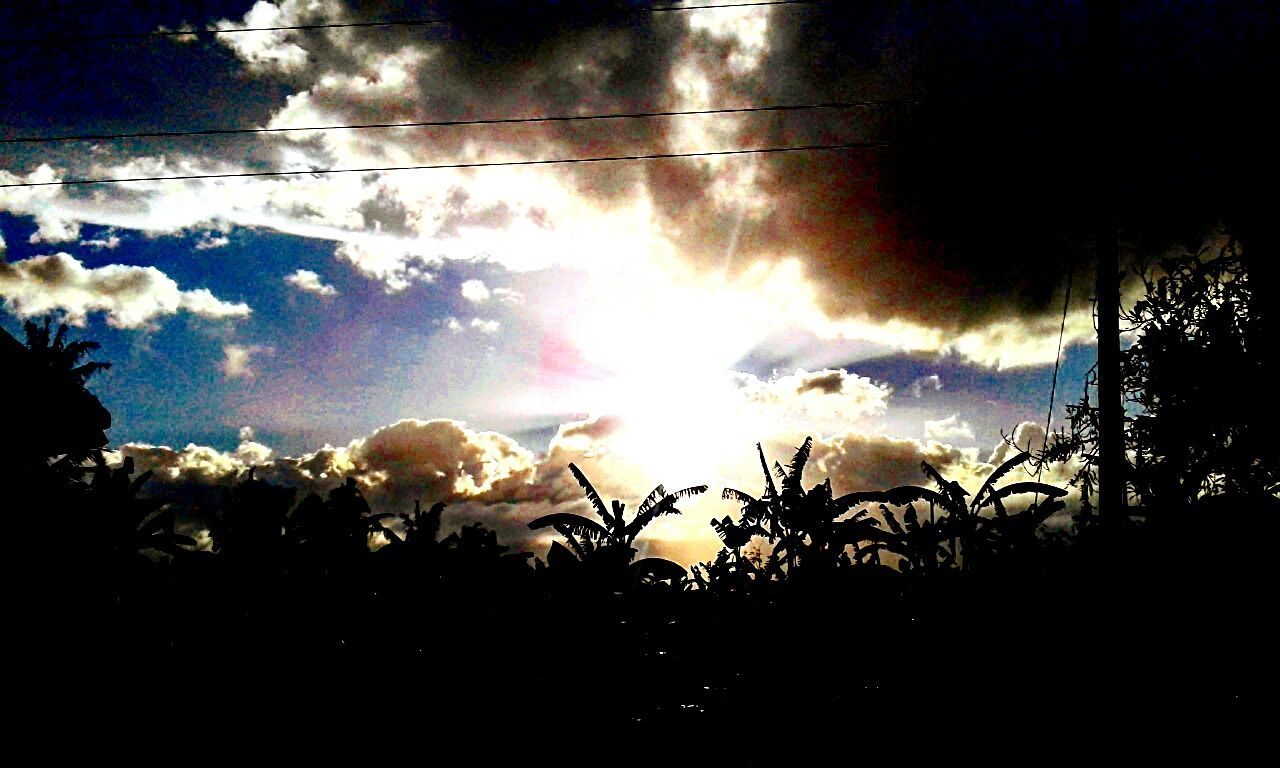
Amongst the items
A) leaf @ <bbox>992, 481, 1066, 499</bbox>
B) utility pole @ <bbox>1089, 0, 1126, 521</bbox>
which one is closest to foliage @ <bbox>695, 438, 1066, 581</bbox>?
leaf @ <bbox>992, 481, 1066, 499</bbox>

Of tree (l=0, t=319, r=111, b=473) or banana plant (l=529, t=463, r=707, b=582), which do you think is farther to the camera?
banana plant (l=529, t=463, r=707, b=582)

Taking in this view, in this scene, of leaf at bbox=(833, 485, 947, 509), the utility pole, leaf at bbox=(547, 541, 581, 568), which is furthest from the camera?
leaf at bbox=(833, 485, 947, 509)

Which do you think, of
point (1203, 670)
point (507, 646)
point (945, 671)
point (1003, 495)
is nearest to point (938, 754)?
point (945, 671)

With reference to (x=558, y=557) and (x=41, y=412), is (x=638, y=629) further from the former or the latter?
(x=41, y=412)

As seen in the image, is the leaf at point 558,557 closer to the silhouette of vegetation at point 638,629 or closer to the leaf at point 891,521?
the silhouette of vegetation at point 638,629

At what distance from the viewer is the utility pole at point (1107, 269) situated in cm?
787

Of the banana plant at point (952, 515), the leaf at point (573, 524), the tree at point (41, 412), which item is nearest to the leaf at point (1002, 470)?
the banana plant at point (952, 515)

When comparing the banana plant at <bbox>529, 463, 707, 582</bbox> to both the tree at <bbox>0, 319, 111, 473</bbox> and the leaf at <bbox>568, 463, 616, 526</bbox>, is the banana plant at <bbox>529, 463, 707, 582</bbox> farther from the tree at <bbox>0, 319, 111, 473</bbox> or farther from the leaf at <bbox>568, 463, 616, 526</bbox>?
the tree at <bbox>0, 319, 111, 473</bbox>

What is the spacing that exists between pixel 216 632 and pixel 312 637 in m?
1.13

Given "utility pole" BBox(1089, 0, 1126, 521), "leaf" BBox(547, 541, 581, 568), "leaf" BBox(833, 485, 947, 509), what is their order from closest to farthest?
"utility pole" BBox(1089, 0, 1126, 521) → "leaf" BBox(547, 541, 581, 568) → "leaf" BBox(833, 485, 947, 509)

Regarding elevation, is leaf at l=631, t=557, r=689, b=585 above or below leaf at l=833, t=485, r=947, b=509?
below

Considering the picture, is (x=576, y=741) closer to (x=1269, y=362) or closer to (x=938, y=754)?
(x=938, y=754)

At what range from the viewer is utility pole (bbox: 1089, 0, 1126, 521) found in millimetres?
7871

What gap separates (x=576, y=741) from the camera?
9.67 m
